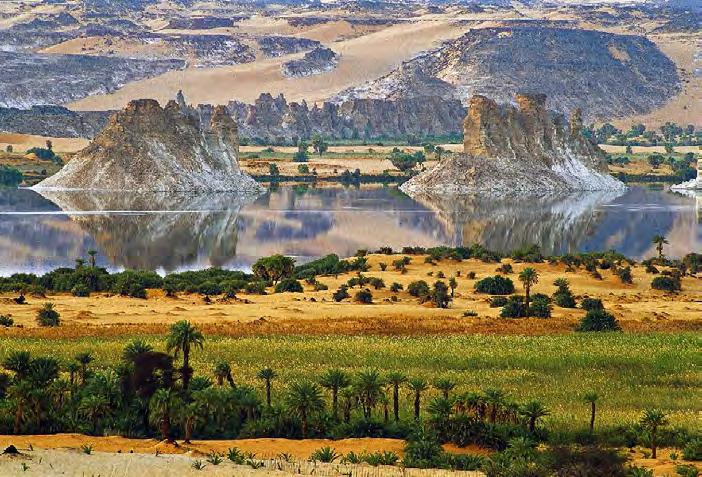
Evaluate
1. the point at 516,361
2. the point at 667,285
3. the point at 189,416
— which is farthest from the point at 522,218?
the point at 189,416

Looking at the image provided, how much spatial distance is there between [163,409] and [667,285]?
4260 cm

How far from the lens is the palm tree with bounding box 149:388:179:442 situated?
33.9 metres

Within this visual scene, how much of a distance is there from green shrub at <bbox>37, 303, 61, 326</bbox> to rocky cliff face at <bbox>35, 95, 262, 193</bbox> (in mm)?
98878

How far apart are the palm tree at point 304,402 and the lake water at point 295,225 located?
46387mm

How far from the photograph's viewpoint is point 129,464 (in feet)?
96.6

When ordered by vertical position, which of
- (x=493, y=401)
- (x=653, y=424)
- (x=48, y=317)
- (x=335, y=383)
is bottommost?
(x=48, y=317)

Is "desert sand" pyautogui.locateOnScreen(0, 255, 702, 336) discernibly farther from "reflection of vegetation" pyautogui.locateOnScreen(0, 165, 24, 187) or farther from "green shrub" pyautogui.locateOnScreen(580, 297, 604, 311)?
"reflection of vegetation" pyautogui.locateOnScreen(0, 165, 24, 187)

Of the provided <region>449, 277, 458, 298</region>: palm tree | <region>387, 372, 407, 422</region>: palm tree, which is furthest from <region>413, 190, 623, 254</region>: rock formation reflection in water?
<region>387, 372, 407, 422</region>: palm tree

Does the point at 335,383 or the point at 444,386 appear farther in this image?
the point at 444,386

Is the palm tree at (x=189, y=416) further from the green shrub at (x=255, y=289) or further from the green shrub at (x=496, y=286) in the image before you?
the green shrub at (x=496, y=286)

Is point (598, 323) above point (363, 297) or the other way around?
above

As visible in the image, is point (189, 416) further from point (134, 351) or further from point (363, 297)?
point (363, 297)

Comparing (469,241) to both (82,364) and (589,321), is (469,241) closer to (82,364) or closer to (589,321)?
(589,321)

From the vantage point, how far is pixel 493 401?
35.8 metres
